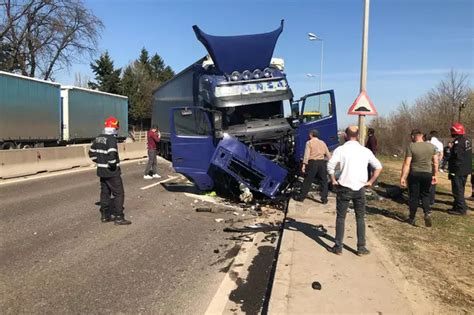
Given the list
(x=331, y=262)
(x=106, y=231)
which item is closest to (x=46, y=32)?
(x=106, y=231)

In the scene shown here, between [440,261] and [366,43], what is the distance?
8.23 metres

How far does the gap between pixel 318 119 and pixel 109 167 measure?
5258mm

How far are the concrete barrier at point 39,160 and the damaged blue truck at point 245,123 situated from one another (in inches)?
259

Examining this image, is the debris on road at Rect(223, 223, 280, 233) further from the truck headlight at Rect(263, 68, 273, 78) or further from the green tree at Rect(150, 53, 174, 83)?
the green tree at Rect(150, 53, 174, 83)

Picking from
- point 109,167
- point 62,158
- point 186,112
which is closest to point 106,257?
point 109,167

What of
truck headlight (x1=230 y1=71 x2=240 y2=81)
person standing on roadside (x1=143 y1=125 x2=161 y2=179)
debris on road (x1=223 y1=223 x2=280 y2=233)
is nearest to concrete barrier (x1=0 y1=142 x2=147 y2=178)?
person standing on roadside (x1=143 y1=125 x2=161 y2=179)

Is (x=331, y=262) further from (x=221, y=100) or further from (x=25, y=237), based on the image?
(x=221, y=100)

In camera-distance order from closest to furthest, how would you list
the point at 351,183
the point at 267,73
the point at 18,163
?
1. the point at 351,183
2. the point at 267,73
3. the point at 18,163

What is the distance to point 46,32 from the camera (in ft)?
146

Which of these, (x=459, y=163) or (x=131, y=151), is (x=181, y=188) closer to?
(x=459, y=163)

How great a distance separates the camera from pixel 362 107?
38.3ft

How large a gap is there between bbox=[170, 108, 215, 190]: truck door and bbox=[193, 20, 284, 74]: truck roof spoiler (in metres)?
1.36

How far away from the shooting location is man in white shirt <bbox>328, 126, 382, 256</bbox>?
6.31 metres

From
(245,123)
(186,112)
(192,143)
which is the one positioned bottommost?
(192,143)
